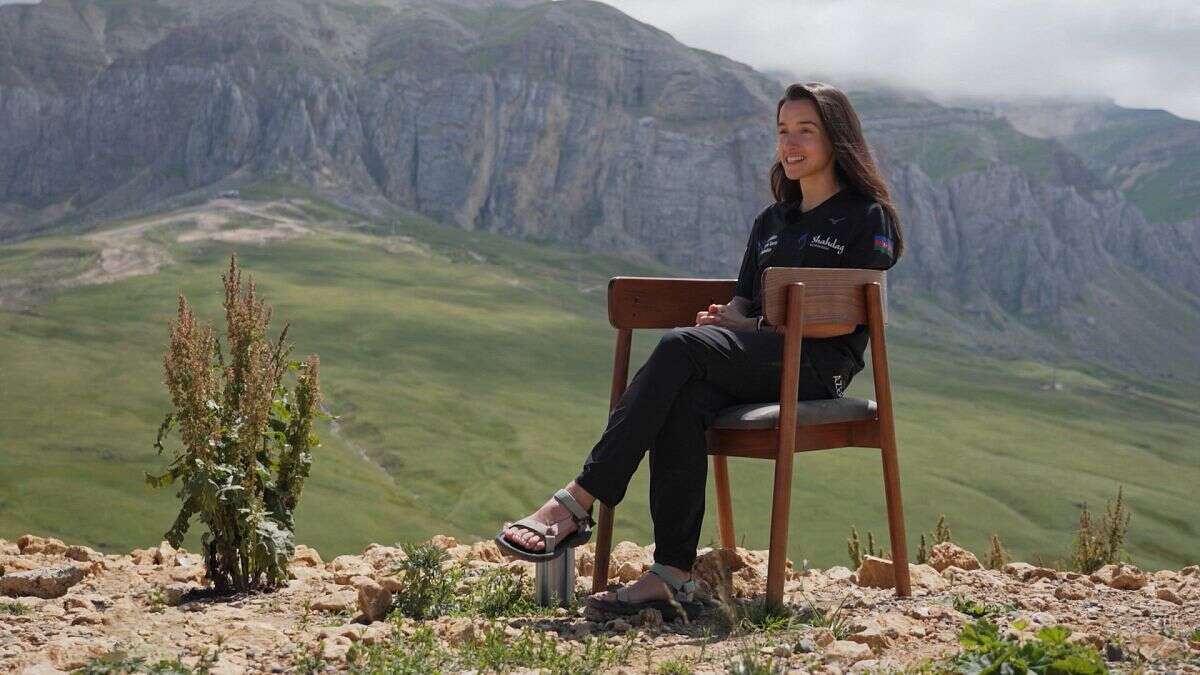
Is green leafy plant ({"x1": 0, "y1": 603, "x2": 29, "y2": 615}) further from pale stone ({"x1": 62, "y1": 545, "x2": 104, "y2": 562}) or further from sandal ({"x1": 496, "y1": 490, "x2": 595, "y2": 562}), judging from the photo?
sandal ({"x1": 496, "y1": 490, "x2": 595, "y2": 562})

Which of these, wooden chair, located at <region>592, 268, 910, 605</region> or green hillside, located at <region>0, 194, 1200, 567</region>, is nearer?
wooden chair, located at <region>592, 268, 910, 605</region>

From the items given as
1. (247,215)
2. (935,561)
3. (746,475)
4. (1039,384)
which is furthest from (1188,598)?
(247,215)

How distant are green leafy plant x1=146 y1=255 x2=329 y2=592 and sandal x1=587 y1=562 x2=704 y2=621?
1822mm

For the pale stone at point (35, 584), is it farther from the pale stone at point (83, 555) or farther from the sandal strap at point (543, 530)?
the sandal strap at point (543, 530)

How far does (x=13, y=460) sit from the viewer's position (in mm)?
68750

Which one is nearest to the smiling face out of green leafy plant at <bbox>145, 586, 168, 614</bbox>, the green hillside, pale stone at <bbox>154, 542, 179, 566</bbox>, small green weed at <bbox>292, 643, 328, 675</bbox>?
small green weed at <bbox>292, 643, 328, 675</bbox>

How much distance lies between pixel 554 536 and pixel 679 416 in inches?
32.5

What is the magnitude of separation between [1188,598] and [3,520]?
199ft

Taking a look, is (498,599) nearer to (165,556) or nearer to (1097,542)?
(165,556)

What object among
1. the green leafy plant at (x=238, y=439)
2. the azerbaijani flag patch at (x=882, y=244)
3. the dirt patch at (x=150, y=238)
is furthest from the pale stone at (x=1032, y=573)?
the dirt patch at (x=150, y=238)

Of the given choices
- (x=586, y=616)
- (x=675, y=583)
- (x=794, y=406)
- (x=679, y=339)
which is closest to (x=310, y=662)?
(x=586, y=616)

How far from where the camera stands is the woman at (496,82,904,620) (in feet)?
17.8

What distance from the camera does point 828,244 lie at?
6133 millimetres

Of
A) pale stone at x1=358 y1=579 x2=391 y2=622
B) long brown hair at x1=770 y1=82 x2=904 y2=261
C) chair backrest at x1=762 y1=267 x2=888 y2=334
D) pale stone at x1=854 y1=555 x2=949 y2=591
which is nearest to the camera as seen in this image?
pale stone at x1=358 y1=579 x2=391 y2=622
